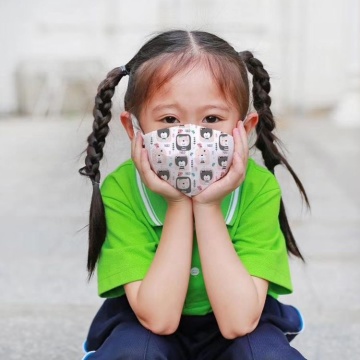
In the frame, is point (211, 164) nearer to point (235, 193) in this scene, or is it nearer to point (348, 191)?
point (235, 193)

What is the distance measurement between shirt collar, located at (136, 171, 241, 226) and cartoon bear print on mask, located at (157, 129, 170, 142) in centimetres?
23

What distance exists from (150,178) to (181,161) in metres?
0.09

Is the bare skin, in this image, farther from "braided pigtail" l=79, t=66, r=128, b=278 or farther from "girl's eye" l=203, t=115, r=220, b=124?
"braided pigtail" l=79, t=66, r=128, b=278

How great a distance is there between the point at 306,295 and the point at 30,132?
4926mm

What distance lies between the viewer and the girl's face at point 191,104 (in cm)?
176

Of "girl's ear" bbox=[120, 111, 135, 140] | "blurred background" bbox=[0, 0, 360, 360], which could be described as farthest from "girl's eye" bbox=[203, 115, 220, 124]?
"blurred background" bbox=[0, 0, 360, 360]

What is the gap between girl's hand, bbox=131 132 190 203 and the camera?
1.76 m

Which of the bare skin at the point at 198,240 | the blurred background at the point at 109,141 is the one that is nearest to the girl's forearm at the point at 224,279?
the bare skin at the point at 198,240

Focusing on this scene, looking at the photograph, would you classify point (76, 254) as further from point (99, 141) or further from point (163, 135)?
point (163, 135)

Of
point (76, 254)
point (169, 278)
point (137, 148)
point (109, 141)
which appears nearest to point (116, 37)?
point (76, 254)

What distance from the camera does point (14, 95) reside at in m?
8.72

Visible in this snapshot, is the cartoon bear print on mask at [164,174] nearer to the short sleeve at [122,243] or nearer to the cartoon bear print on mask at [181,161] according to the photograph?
the cartoon bear print on mask at [181,161]

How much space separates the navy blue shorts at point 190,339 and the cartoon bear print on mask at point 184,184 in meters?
0.34

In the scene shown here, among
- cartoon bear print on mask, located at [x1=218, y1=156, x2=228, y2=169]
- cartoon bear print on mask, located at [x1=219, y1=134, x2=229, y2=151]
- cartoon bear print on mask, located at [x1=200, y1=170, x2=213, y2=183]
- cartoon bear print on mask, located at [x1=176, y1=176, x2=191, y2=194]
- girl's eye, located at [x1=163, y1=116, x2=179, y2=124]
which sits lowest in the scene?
cartoon bear print on mask, located at [x1=176, y1=176, x2=191, y2=194]
